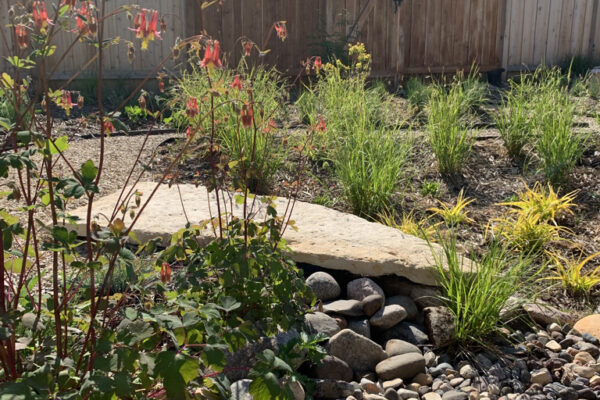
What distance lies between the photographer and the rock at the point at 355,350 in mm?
2805

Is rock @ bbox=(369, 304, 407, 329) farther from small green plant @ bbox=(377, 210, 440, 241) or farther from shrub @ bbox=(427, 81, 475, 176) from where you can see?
shrub @ bbox=(427, 81, 475, 176)

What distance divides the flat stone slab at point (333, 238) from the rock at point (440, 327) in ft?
0.89

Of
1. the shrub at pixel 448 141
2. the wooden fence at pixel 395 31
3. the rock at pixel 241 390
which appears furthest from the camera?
the wooden fence at pixel 395 31

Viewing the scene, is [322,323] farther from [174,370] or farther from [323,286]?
[174,370]

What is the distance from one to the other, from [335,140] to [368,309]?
7.45 ft

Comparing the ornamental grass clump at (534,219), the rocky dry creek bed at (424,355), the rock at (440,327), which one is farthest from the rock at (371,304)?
the ornamental grass clump at (534,219)

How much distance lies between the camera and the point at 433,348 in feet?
9.93

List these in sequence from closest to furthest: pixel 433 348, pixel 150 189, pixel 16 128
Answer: pixel 16 128
pixel 433 348
pixel 150 189

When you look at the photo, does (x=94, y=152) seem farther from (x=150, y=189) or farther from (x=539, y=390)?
(x=539, y=390)

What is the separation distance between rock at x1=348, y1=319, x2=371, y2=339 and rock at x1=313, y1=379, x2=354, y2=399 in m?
0.46

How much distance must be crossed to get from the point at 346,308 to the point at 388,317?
0.19 m

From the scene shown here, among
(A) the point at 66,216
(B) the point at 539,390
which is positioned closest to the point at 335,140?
(B) the point at 539,390

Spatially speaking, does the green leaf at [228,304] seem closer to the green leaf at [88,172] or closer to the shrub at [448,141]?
the green leaf at [88,172]

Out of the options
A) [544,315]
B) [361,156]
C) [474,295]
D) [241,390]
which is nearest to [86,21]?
[241,390]
